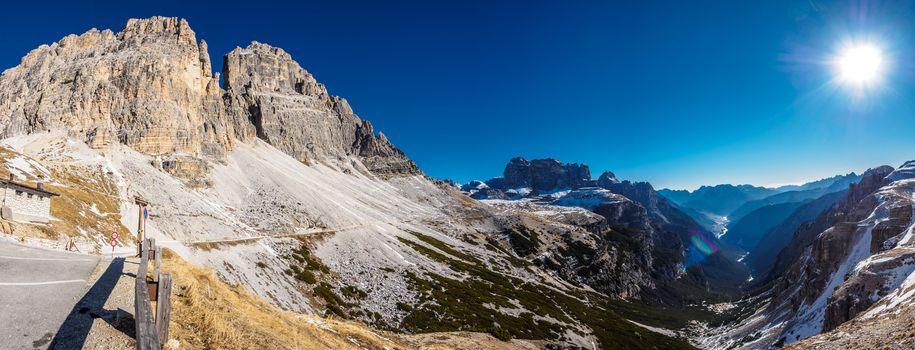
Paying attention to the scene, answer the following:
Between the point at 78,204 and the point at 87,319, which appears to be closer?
the point at 87,319

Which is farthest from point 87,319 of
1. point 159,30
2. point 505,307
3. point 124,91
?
point 159,30

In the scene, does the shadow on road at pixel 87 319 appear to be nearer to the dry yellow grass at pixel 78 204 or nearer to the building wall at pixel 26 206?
the dry yellow grass at pixel 78 204

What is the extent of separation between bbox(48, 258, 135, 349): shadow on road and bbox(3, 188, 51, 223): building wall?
120 feet

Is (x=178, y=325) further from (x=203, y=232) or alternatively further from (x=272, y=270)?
(x=203, y=232)

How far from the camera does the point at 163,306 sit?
383 inches

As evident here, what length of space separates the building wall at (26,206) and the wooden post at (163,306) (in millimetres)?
41984

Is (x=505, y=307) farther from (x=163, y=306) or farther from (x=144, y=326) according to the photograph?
(x=144, y=326)

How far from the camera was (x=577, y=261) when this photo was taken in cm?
19712

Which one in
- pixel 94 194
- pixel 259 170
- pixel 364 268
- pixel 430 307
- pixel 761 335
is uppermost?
pixel 259 170

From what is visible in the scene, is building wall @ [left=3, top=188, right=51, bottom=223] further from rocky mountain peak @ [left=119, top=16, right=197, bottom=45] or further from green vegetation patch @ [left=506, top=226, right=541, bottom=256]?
green vegetation patch @ [left=506, top=226, right=541, bottom=256]

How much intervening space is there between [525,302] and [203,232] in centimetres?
7806

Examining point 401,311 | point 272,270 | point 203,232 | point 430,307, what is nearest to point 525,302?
point 430,307

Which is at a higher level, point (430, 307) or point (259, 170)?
point (259, 170)

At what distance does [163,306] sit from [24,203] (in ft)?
149
